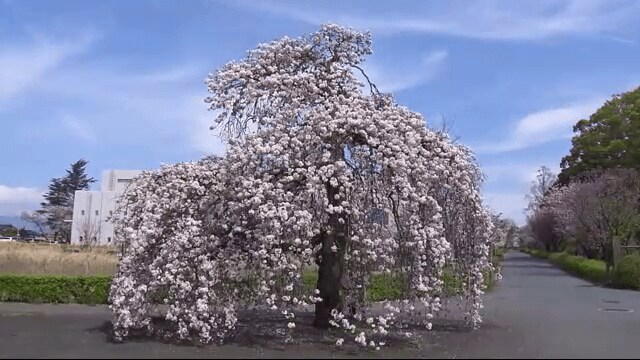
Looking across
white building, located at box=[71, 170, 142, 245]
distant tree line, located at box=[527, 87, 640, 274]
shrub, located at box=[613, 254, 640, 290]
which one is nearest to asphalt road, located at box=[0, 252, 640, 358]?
shrub, located at box=[613, 254, 640, 290]

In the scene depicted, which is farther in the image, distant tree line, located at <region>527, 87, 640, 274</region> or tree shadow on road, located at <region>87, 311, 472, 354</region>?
distant tree line, located at <region>527, 87, 640, 274</region>

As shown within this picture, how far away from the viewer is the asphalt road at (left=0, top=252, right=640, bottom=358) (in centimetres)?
963

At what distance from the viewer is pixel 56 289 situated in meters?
18.0

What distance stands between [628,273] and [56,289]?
20150mm

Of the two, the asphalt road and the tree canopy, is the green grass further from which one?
the tree canopy

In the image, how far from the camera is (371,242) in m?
10.1

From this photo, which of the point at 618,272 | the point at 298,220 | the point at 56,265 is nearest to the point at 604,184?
the point at 618,272

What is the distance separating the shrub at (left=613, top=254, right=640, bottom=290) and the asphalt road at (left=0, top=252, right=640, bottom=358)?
7614 millimetres

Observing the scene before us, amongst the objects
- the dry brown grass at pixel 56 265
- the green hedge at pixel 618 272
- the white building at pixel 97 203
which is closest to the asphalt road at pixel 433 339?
the dry brown grass at pixel 56 265

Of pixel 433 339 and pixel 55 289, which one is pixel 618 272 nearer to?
pixel 433 339

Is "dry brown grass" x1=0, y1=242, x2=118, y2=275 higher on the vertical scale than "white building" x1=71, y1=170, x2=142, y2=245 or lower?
lower

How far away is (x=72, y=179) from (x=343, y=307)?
90.1 meters

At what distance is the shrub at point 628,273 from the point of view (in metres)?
25.1

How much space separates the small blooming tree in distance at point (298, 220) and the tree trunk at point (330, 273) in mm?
27
